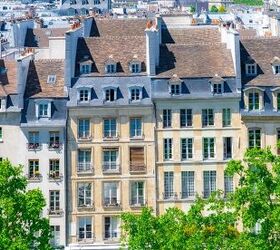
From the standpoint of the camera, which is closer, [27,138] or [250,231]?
[250,231]

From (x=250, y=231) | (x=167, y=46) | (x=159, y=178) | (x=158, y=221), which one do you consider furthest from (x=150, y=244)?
(x=167, y=46)

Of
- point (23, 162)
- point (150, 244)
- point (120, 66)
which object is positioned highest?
point (120, 66)

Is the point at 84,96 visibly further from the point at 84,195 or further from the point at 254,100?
the point at 254,100

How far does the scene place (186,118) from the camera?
313 ft

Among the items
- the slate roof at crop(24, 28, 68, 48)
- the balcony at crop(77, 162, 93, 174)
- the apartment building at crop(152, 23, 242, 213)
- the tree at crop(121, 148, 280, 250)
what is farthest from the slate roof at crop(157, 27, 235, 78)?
the slate roof at crop(24, 28, 68, 48)

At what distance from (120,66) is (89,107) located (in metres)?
4.46

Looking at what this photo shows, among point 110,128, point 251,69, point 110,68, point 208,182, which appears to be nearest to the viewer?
point 110,128

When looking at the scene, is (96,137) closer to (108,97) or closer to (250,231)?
(108,97)

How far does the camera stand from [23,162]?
9506 cm

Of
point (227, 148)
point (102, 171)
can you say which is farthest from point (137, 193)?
point (227, 148)

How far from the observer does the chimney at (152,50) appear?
96.3 m

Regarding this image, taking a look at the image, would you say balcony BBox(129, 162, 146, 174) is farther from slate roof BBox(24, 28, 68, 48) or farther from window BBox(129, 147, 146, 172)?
slate roof BBox(24, 28, 68, 48)

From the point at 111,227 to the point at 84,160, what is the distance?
5.07 m

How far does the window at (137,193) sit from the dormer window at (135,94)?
19.3ft
